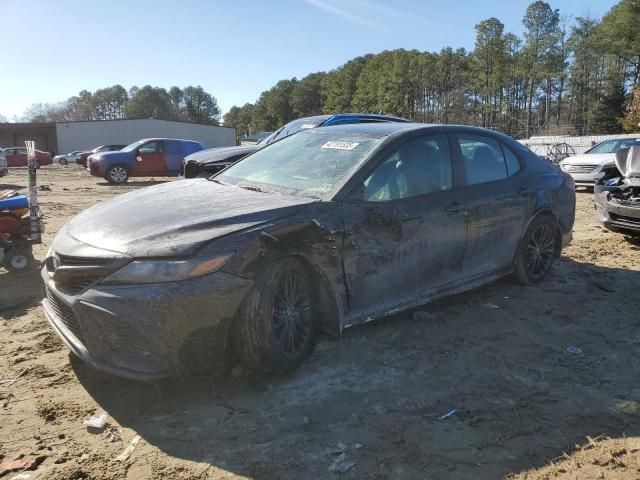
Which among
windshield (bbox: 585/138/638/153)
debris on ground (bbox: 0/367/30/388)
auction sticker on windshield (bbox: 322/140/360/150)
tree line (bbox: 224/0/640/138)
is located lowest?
debris on ground (bbox: 0/367/30/388)

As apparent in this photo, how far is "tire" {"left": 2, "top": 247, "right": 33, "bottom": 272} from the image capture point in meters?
5.68

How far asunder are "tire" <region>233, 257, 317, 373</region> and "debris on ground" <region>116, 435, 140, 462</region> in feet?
2.30

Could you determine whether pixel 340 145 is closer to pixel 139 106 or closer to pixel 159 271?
pixel 159 271

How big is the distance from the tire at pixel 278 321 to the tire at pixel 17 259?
384cm

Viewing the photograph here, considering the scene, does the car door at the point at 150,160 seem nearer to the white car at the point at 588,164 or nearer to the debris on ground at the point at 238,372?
the white car at the point at 588,164

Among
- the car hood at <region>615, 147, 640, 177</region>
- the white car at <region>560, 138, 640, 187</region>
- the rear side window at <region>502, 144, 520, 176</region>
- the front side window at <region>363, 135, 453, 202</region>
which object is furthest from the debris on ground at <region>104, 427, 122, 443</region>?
the white car at <region>560, 138, 640, 187</region>

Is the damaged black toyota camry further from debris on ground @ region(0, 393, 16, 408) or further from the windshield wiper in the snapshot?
debris on ground @ region(0, 393, 16, 408)

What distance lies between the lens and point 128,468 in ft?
8.13

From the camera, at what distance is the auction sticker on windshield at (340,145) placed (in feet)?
13.4

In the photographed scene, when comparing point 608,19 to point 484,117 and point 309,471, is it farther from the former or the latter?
point 309,471

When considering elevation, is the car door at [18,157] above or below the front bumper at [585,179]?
above

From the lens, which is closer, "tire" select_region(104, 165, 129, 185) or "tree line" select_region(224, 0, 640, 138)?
"tire" select_region(104, 165, 129, 185)

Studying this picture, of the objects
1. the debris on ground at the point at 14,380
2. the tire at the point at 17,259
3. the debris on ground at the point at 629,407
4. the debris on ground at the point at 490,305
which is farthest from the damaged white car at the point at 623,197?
the tire at the point at 17,259

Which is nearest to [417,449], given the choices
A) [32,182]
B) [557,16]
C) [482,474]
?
[482,474]
